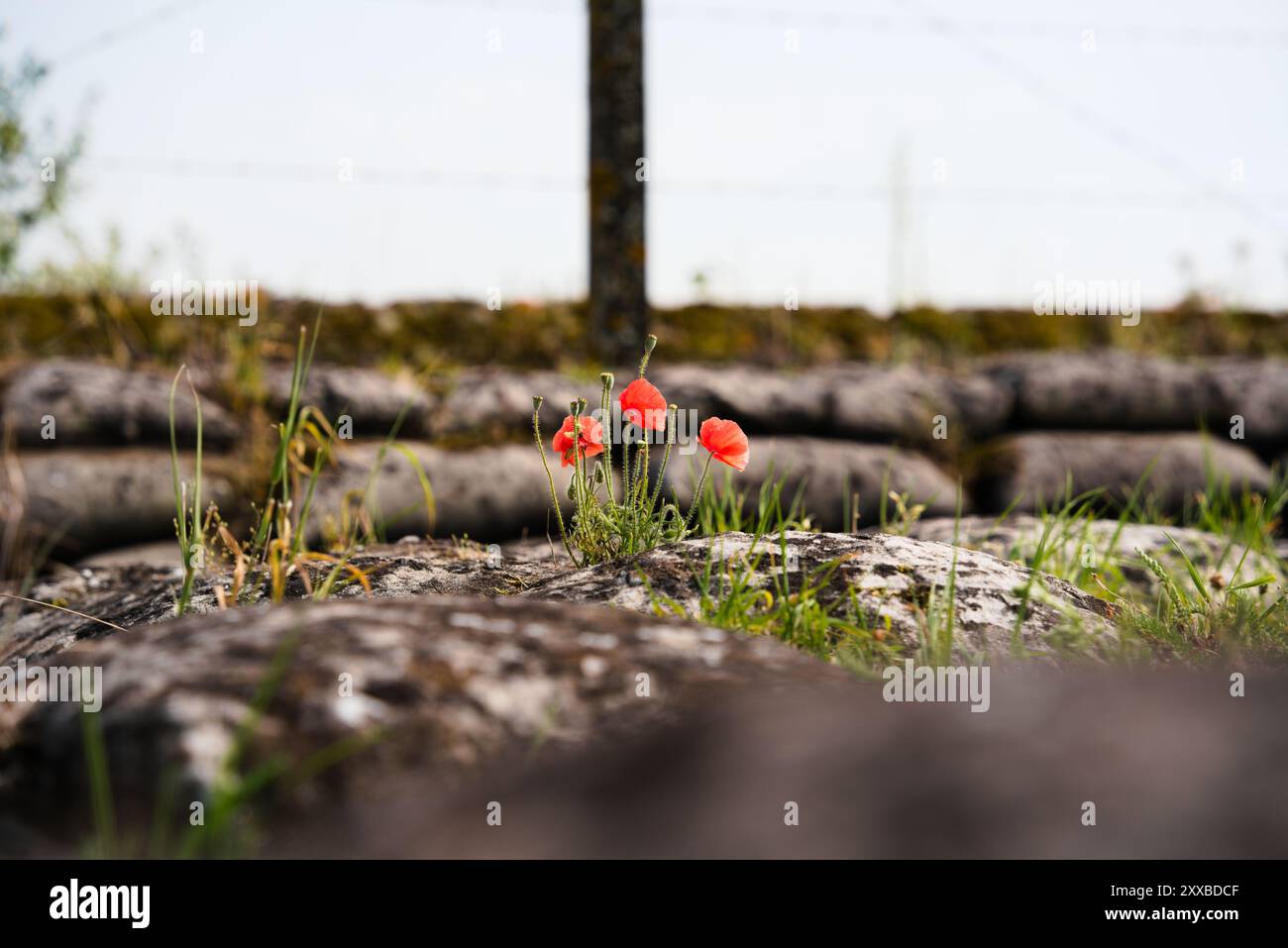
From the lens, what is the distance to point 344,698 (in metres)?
1.09

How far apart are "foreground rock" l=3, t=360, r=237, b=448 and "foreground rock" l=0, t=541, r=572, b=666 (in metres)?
1.25

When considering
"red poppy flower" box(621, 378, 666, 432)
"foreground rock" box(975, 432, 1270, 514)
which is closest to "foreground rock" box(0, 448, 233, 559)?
"red poppy flower" box(621, 378, 666, 432)

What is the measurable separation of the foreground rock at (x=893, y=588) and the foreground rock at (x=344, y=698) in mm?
388

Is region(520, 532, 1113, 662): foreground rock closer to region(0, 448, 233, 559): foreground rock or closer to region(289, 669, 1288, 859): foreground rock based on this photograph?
region(289, 669, 1288, 859): foreground rock

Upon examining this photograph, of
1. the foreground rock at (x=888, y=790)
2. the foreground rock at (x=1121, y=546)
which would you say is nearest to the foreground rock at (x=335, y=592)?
the foreground rock at (x=888, y=790)

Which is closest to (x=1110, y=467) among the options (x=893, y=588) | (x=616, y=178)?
(x=616, y=178)

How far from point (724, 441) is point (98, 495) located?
2.74 metres

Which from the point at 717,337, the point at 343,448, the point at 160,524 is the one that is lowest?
the point at 160,524

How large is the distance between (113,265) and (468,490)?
1907 mm

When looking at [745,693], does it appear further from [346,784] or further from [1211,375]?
[1211,375]

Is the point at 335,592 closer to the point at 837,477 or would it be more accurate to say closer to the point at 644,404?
the point at 644,404

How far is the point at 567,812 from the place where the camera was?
960 mm

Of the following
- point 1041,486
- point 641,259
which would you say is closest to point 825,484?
point 1041,486

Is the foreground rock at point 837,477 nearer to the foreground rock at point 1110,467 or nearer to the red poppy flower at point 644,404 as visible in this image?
the foreground rock at point 1110,467
